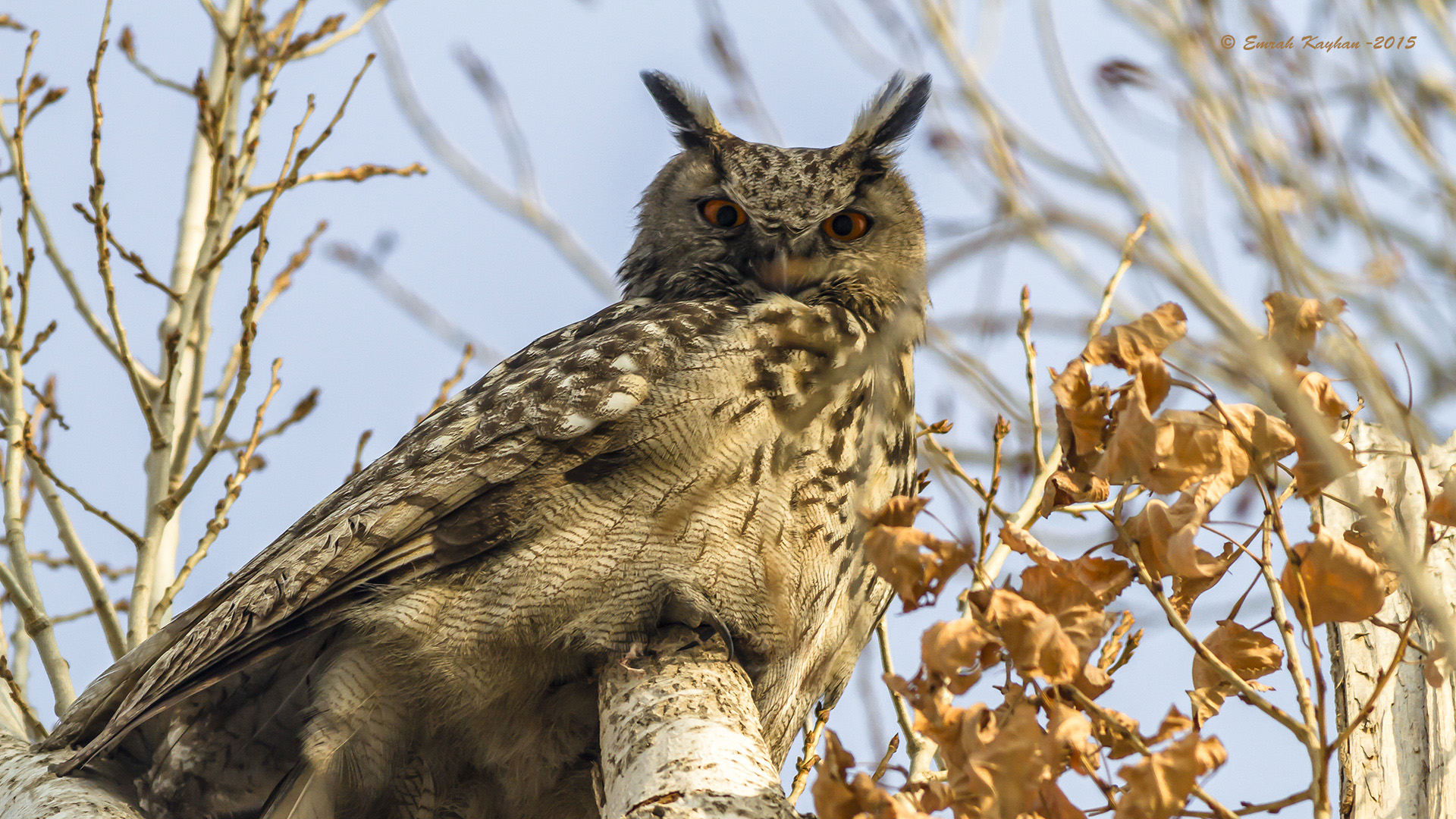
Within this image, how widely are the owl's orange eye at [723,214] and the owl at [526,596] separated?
0.91m

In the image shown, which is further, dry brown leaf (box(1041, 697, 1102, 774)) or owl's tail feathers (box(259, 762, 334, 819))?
owl's tail feathers (box(259, 762, 334, 819))

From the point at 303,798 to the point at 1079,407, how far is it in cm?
177

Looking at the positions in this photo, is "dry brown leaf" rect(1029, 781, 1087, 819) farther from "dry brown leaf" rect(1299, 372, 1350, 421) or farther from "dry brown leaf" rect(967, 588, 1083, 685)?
"dry brown leaf" rect(1299, 372, 1350, 421)

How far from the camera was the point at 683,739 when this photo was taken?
1810 mm

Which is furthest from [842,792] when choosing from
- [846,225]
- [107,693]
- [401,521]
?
[846,225]

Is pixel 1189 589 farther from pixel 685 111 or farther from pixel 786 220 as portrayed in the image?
pixel 685 111

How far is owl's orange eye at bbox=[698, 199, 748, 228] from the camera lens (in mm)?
3713

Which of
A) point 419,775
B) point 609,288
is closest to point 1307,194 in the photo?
point 609,288

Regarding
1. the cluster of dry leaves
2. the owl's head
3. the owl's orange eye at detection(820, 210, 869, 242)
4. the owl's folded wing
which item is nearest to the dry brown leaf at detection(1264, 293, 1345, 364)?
the cluster of dry leaves

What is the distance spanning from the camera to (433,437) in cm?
291

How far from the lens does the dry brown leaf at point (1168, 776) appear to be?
4.47 ft

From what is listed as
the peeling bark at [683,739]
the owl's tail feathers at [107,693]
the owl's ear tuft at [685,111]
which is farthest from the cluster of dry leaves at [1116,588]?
the owl's ear tuft at [685,111]

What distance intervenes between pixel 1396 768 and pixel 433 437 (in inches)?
86.3

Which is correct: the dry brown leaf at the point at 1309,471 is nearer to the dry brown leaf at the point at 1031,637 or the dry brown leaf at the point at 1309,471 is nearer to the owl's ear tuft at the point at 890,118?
the dry brown leaf at the point at 1031,637
